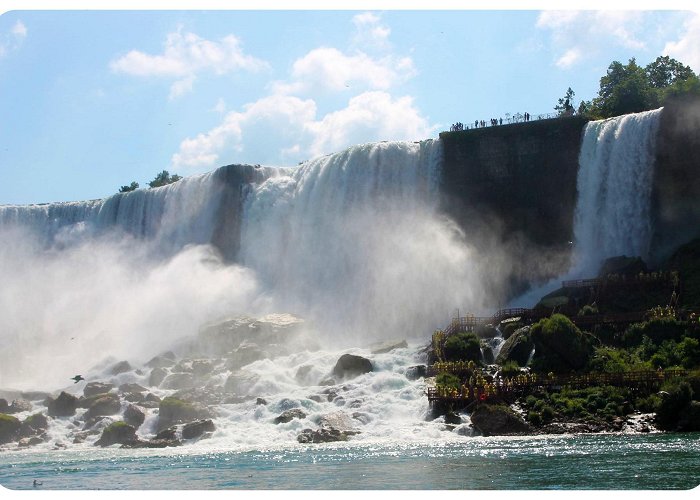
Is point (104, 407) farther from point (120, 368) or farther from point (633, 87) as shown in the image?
point (633, 87)

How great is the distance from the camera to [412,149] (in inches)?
A: 2192

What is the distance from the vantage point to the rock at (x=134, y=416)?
3884cm

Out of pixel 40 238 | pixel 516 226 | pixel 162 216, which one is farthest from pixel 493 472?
pixel 40 238

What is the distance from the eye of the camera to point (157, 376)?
4606 centimetres

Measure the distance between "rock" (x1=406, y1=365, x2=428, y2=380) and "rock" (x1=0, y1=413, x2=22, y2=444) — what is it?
1576cm

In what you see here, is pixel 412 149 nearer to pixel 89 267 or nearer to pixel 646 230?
pixel 646 230

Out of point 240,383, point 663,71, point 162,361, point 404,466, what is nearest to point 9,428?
point 240,383

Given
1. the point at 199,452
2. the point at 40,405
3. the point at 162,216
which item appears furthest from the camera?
the point at 162,216

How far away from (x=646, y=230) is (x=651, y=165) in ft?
10.2

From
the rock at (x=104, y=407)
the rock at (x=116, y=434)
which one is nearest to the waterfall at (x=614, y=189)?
the rock at (x=104, y=407)

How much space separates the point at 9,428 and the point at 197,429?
28.9ft

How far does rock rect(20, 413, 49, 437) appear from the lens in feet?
130

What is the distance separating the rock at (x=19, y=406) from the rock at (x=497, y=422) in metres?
21.1

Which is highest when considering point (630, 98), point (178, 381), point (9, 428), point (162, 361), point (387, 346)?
point (630, 98)
